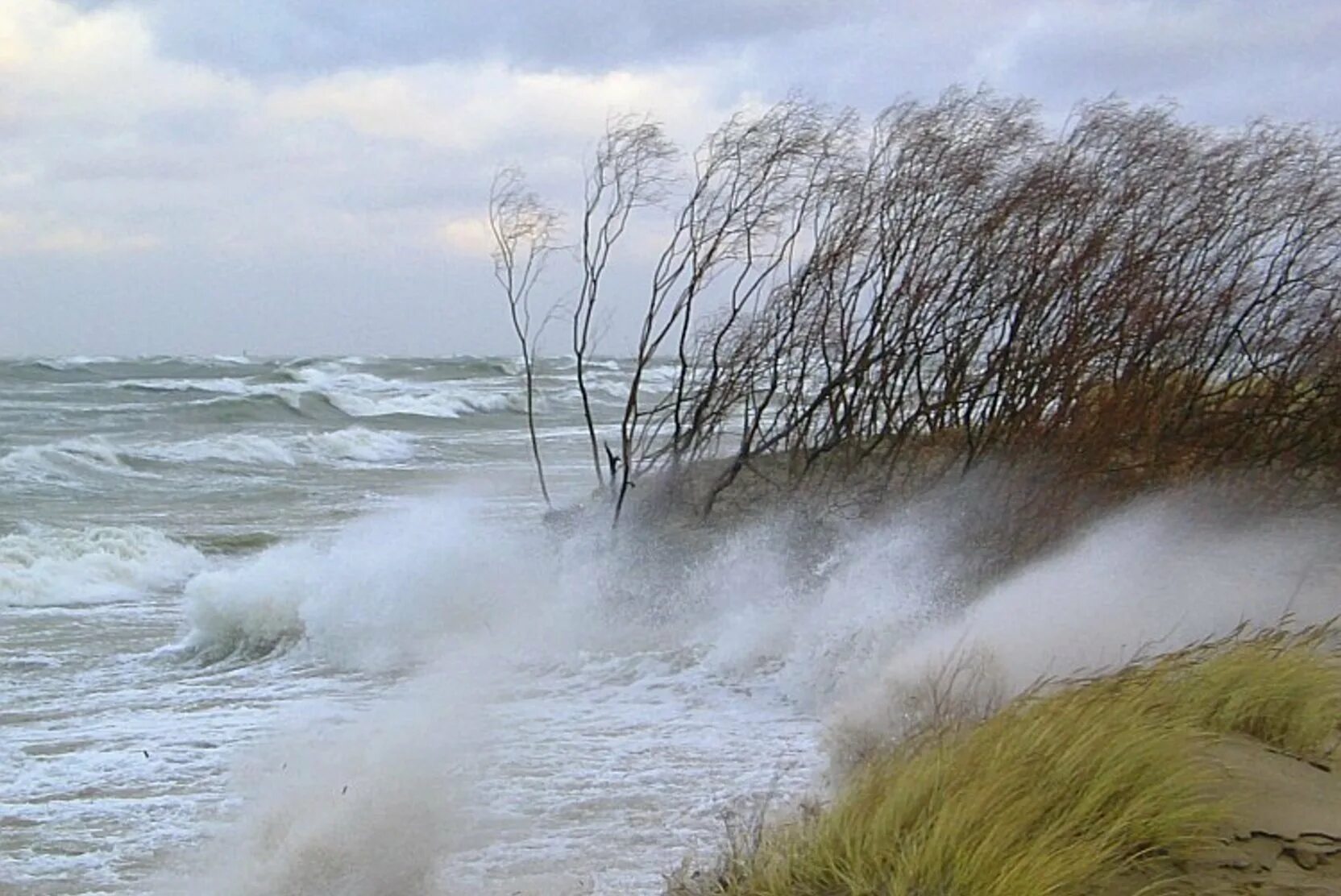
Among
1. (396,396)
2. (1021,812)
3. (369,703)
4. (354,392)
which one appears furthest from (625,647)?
(354,392)

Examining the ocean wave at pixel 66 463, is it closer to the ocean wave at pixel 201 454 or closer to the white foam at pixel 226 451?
the ocean wave at pixel 201 454

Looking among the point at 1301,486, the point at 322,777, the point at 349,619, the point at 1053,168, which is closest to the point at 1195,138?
the point at 1053,168

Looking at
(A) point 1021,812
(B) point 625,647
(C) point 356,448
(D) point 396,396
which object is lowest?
(C) point 356,448

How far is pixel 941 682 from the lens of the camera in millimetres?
8258

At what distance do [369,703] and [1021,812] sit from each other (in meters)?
6.89

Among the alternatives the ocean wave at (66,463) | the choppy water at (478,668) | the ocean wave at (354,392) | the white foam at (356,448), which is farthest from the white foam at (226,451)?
the ocean wave at (354,392)

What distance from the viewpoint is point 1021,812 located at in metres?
4.60

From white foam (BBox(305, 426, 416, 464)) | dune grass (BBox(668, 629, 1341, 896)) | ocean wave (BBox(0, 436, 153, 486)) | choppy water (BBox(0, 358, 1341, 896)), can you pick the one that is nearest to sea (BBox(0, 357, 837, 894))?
choppy water (BBox(0, 358, 1341, 896))

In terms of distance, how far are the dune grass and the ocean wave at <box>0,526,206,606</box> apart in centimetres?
1208

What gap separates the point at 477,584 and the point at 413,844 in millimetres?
7819

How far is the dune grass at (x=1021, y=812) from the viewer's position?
4348 mm

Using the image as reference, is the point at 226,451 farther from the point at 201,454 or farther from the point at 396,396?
the point at 396,396

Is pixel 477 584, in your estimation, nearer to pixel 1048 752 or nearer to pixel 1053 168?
pixel 1053 168

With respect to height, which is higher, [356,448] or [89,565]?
[356,448]
